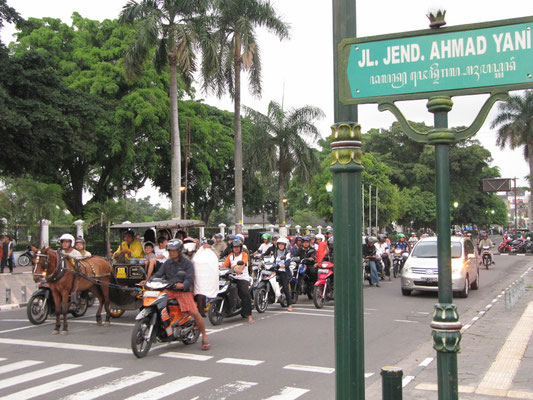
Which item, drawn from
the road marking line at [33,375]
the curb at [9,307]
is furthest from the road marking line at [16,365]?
the curb at [9,307]

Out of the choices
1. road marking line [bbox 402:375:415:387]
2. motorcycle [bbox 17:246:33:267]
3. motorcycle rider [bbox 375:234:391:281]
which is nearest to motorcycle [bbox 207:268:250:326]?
road marking line [bbox 402:375:415:387]

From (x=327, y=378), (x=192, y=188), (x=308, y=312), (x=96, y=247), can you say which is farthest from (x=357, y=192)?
(x=192, y=188)

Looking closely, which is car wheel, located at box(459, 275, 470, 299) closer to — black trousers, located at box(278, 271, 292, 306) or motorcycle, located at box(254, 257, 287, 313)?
black trousers, located at box(278, 271, 292, 306)

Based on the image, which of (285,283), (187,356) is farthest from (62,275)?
(285,283)

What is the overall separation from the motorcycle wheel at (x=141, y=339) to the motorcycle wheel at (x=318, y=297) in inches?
234

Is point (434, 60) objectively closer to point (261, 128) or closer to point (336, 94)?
point (336, 94)

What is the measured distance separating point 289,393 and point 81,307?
7.97 meters

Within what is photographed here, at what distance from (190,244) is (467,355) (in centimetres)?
534

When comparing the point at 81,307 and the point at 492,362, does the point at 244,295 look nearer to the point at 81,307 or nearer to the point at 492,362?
the point at 81,307

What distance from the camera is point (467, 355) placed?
852cm

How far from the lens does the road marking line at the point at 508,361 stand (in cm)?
669

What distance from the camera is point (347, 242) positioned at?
3.46m

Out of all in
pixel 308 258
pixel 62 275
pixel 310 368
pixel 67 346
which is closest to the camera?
pixel 310 368

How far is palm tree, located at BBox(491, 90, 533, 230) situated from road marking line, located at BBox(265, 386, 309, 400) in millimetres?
50493
